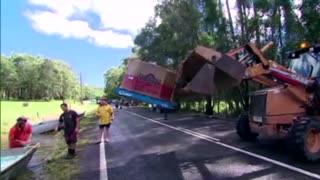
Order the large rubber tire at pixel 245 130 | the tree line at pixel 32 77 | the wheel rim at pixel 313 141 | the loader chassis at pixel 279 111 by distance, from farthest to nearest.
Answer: the large rubber tire at pixel 245 130 < the loader chassis at pixel 279 111 < the wheel rim at pixel 313 141 < the tree line at pixel 32 77

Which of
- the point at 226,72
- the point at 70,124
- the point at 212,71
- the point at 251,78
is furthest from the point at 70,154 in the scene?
the point at 251,78

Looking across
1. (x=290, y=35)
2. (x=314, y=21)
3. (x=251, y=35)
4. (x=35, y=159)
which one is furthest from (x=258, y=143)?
(x=251, y=35)

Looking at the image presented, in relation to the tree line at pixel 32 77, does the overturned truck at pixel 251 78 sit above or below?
above

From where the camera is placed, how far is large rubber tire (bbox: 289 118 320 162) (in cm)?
1040

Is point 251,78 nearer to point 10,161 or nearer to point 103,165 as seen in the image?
point 103,165

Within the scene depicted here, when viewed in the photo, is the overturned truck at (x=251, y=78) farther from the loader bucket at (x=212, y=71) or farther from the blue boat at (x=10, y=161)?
the blue boat at (x=10, y=161)

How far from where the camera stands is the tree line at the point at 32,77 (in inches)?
71.2

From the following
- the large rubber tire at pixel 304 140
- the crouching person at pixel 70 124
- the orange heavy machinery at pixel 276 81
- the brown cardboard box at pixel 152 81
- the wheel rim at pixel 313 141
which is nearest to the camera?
the large rubber tire at pixel 304 140

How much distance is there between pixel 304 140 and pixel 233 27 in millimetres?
24056

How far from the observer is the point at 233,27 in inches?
1329

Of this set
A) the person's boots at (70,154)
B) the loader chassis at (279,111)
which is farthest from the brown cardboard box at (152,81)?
the person's boots at (70,154)

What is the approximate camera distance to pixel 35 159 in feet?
46.1

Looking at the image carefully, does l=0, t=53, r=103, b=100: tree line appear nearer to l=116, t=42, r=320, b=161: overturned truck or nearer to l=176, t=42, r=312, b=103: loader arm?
l=176, t=42, r=312, b=103: loader arm

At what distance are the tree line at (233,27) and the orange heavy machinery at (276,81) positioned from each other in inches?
114
